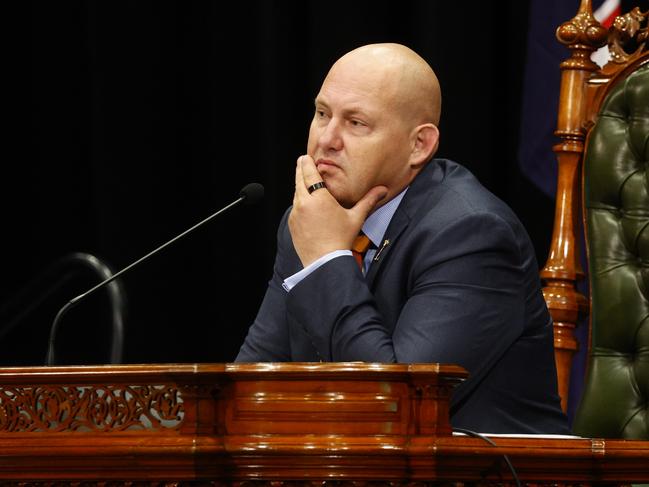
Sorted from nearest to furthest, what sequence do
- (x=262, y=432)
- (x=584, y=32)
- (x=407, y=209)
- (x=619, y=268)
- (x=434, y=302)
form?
(x=262, y=432)
(x=434, y=302)
(x=407, y=209)
(x=619, y=268)
(x=584, y=32)

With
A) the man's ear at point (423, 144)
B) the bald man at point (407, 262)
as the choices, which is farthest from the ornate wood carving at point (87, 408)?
the man's ear at point (423, 144)

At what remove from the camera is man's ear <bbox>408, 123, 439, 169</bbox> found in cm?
225

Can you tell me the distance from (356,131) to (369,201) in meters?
0.14

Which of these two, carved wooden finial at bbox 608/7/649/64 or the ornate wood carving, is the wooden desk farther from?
carved wooden finial at bbox 608/7/649/64

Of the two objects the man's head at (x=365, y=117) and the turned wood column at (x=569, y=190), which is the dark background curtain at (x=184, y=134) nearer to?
the turned wood column at (x=569, y=190)

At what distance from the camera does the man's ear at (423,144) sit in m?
2.25

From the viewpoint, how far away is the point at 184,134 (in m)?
3.55

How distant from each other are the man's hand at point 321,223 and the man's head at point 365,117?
8 centimetres

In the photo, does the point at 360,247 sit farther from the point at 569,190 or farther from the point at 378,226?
the point at 569,190

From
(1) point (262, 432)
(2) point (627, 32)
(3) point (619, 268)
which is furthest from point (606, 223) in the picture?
(1) point (262, 432)

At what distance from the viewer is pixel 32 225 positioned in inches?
145

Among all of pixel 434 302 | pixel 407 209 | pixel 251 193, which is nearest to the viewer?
pixel 434 302

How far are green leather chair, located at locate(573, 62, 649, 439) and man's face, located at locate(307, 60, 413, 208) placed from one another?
0.56 metres

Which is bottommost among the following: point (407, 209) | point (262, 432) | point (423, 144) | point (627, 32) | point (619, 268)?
point (262, 432)
